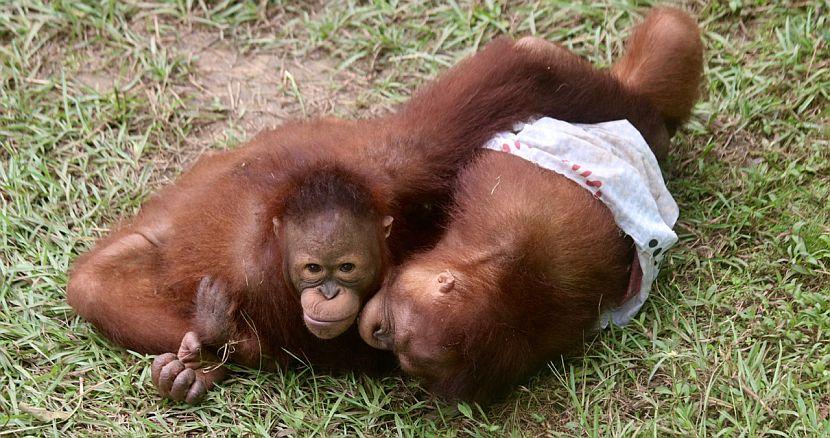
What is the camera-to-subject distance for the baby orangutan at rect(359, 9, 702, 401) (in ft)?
13.0

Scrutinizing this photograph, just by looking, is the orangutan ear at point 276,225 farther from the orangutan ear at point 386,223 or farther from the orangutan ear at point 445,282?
the orangutan ear at point 445,282

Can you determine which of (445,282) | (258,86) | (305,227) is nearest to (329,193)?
(305,227)

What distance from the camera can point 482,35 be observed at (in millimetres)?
5730

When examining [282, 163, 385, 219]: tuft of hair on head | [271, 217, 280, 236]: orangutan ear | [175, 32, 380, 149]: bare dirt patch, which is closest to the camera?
[282, 163, 385, 219]: tuft of hair on head

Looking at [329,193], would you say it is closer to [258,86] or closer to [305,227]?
[305,227]

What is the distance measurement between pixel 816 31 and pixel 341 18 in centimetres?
240

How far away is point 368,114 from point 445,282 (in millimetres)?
1794

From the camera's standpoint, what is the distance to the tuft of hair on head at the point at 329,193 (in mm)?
3867

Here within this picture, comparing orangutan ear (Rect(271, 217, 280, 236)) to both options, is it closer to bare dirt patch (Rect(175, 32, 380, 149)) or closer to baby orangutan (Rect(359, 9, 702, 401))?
baby orangutan (Rect(359, 9, 702, 401))

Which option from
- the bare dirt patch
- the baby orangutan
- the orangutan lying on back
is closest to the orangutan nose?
the orangutan lying on back

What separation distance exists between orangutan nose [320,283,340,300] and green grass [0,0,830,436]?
22.9 inches

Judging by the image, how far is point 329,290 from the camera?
3875 millimetres

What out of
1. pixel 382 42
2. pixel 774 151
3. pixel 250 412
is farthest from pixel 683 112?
pixel 250 412

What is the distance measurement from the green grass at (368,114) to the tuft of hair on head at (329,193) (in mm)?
796
